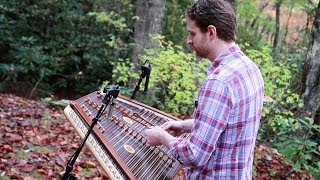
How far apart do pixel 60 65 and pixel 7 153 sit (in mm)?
5638

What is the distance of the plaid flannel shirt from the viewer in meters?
1.73

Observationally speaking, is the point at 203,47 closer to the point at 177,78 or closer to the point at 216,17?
the point at 216,17

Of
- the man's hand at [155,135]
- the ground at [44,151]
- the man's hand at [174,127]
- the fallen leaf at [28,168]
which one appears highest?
the man's hand at [155,135]

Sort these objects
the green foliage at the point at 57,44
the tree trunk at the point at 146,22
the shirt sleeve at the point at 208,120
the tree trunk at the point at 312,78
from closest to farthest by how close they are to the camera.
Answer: the shirt sleeve at the point at 208,120
the tree trunk at the point at 312,78
the tree trunk at the point at 146,22
the green foliage at the point at 57,44

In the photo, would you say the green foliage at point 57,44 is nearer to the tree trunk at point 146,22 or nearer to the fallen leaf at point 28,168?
the tree trunk at point 146,22

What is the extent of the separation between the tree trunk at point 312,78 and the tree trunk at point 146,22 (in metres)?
3.18

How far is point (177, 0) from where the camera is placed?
1077 cm

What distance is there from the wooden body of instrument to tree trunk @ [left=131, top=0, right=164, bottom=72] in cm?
494

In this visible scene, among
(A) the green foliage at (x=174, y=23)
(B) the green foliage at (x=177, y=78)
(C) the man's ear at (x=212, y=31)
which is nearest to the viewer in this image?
(C) the man's ear at (x=212, y=31)

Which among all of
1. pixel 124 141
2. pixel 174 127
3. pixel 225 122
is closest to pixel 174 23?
pixel 174 127

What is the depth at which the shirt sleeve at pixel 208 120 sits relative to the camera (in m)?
1.72

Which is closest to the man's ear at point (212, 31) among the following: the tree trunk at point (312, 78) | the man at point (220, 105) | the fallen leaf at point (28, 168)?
the man at point (220, 105)

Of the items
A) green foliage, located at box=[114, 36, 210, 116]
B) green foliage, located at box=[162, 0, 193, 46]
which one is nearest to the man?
green foliage, located at box=[114, 36, 210, 116]

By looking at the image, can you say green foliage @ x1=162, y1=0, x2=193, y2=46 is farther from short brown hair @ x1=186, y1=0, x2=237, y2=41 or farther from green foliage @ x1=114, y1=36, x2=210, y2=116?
short brown hair @ x1=186, y1=0, x2=237, y2=41
